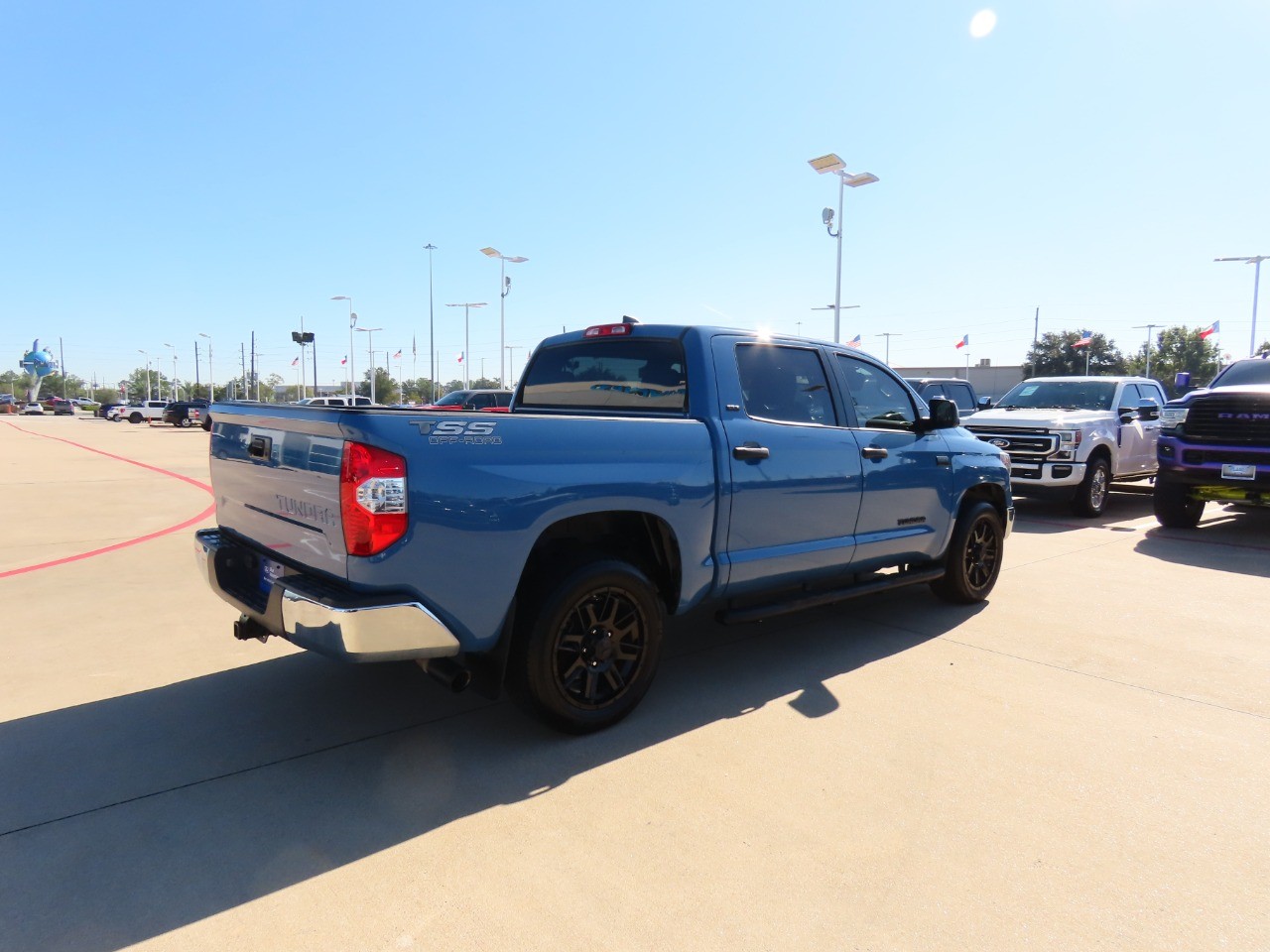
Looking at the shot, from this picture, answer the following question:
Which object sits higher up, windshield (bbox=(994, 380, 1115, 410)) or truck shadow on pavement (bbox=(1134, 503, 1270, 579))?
windshield (bbox=(994, 380, 1115, 410))

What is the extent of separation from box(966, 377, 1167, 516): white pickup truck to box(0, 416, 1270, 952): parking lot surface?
5.35m

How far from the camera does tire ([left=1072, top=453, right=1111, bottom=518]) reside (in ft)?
35.0

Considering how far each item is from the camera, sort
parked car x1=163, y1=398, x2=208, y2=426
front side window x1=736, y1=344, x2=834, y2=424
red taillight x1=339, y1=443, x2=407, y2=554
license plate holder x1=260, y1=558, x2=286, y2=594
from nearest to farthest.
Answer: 1. red taillight x1=339, y1=443, x2=407, y2=554
2. license plate holder x1=260, y1=558, x2=286, y2=594
3. front side window x1=736, y1=344, x2=834, y2=424
4. parked car x1=163, y1=398, x2=208, y2=426

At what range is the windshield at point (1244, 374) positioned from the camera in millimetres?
10211

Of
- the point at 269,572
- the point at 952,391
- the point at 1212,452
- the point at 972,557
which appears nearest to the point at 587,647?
the point at 269,572

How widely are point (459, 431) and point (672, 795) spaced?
5.46 feet

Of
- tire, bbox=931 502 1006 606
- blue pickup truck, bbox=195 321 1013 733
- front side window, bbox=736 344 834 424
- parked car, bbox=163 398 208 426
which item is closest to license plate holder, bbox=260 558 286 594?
blue pickup truck, bbox=195 321 1013 733

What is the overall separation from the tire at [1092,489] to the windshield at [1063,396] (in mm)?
1062

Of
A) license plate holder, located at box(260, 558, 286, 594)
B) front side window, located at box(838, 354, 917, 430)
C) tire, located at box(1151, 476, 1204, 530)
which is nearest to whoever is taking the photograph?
license plate holder, located at box(260, 558, 286, 594)

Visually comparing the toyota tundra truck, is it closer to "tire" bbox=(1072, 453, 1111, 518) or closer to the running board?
"tire" bbox=(1072, 453, 1111, 518)

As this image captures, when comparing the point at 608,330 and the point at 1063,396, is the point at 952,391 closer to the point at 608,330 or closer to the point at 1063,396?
the point at 1063,396

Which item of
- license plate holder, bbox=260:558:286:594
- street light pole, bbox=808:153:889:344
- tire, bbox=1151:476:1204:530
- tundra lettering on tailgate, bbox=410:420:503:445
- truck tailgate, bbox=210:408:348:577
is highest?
street light pole, bbox=808:153:889:344

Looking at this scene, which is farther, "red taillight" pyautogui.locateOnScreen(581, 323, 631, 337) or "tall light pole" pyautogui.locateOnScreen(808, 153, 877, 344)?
"tall light pole" pyautogui.locateOnScreen(808, 153, 877, 344)

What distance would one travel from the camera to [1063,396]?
39.5 ft
